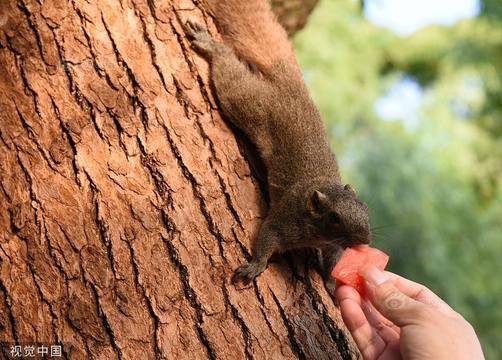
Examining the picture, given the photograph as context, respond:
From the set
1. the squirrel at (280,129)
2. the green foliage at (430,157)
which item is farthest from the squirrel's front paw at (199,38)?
the green foliage at (430,157)

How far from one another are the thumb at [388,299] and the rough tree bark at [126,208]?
26 cm

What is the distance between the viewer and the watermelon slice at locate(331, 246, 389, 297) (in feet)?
8.57

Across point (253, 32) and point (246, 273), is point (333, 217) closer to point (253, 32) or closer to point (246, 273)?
point (246, 273)

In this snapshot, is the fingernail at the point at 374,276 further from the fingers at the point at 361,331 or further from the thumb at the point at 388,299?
the fingers at the point at 361,331

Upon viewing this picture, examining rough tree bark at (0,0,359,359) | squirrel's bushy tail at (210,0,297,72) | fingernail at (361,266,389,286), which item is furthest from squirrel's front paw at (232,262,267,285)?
squirrel's bushy tail at (210,0,297,72)

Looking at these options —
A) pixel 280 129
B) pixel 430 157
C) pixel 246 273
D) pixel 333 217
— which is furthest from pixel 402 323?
pixel 430 157

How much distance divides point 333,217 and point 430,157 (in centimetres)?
558

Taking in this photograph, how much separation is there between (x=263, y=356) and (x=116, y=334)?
0.60 meters

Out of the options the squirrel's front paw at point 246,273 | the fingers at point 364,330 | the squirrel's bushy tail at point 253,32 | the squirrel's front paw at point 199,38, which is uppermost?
the squirrel's bushy tail at point 253,32

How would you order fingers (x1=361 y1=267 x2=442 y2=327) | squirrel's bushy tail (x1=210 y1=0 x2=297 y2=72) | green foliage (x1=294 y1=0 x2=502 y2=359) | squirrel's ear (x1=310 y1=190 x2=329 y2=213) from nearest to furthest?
fingers (x1=361 y1=267 x2=442 y2=327)
squirrel's ear (x1=310 y1=190 x2=329 y2=213)
squirrel's bushy tail (x1=210 y1=0 x2=297 y2=72)
green foliage (x1=294 y1=0 x2=502 y2=359)

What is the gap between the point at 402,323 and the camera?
2.24m

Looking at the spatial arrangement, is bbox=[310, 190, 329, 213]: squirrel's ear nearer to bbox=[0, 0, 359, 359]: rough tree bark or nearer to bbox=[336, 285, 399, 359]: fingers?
bbox=[0, 0, 359, 359]: rough tree bark

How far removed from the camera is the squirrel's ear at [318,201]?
3150 mm

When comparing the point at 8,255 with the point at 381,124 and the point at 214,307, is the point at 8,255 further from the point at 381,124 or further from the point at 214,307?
the point at 381,124
